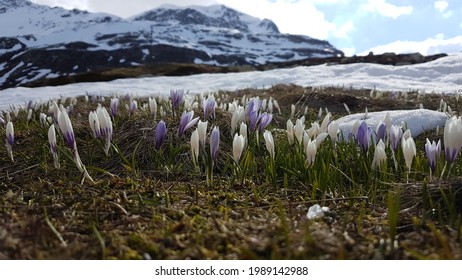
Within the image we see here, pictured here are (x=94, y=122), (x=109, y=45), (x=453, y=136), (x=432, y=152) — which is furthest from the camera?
(x=109, y=45)

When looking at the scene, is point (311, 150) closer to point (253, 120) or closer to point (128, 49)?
point (253, 120)

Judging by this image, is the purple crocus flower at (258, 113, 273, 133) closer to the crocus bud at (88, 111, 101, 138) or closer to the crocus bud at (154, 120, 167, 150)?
the crocus bud at (154, 120, 167, 150)

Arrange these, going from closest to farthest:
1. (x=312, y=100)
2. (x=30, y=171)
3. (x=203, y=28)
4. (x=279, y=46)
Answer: (x=30, y=171) → (x=312, y=100) → (x=279, y=46) → (x=203, y=28)

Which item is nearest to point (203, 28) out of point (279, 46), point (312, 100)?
point (279, 46)

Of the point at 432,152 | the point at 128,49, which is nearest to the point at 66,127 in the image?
the point at 432,152

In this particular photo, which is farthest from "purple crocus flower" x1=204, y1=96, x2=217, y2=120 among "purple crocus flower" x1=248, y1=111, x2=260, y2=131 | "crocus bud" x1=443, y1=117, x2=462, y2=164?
"crocus bud" x1=443, y1=117, x2=462, y2=164

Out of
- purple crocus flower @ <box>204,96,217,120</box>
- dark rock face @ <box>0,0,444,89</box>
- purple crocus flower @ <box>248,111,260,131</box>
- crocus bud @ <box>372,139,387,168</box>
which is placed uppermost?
dark rock face @ <box>0,0,444,89</box>

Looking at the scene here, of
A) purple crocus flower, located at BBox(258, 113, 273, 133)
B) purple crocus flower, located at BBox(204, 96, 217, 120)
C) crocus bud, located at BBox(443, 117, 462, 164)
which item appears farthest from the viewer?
purple crocus flower, located at BBox(204, 96, 217, 120)
